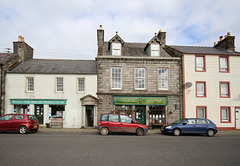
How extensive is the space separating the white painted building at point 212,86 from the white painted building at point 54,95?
10.2m

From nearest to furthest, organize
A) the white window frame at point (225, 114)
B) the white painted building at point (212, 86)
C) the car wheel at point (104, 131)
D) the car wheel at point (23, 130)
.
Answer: the car wheel at point (23, 130)
the car wheel at point (104, 131)
the white painted building at point (212, 86)
the white window frame at point (225, 114)

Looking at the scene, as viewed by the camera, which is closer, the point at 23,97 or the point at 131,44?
the point at 23,97

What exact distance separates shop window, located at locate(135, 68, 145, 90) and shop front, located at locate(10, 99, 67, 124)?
787 cm

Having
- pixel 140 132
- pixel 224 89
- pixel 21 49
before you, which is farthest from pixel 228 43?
pixel 21 49

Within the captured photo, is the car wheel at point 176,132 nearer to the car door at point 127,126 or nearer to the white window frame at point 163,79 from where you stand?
the car door at point 127,126

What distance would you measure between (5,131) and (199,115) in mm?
18752

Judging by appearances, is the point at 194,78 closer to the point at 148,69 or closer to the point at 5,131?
the point at 148,69

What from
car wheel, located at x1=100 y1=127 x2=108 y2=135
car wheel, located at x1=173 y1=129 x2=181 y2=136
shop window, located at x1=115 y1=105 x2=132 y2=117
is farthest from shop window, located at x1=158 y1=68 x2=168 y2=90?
car wheel, located at x1=100 y1=127 x2=108 y2=135

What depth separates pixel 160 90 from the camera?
1973 centimetres

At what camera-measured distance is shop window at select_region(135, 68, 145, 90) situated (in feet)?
65.1

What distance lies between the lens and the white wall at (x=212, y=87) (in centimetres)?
1972

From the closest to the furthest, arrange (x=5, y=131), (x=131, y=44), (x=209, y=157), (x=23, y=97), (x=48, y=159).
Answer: (x=48, y=159)
(x=209, y=157)
(x=5, y=131)
(x=23, y=97)
(x=131, y=44)

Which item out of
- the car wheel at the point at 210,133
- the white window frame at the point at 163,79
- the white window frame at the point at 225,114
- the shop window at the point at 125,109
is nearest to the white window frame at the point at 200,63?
the white window frame at the point at 163,79


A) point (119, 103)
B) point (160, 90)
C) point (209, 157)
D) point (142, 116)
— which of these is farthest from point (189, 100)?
point (209, 157)
